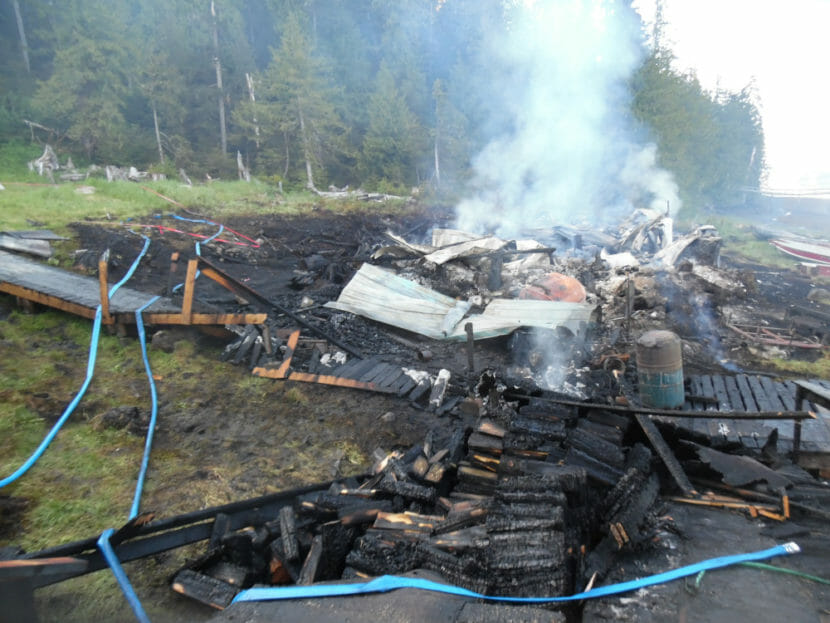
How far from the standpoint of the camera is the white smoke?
29422 millimetres

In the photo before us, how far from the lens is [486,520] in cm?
283

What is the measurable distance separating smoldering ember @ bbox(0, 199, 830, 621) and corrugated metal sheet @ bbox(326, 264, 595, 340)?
0.19ft

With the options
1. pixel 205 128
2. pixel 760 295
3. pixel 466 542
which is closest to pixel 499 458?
pixel 466 542

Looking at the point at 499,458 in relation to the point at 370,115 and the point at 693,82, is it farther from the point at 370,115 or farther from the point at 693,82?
the point at 693,82

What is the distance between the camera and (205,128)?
29.1m

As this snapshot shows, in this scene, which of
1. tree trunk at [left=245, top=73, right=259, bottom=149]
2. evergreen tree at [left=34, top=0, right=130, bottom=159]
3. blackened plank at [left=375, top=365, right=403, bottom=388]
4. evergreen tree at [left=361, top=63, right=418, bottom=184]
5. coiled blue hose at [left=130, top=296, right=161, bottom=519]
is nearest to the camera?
coiled blue hose at [left=130, top=296, right=161, bottom=519]

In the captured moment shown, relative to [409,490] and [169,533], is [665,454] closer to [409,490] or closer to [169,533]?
[409,490]

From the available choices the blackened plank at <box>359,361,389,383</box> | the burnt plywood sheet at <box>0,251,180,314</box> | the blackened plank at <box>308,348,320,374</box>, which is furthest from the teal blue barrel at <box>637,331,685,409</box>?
the burnt plywood sheet at <box>0,251,180,314</box>

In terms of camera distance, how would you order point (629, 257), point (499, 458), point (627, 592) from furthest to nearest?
point (629, 257) < point (499, 458) < point (627, 592)

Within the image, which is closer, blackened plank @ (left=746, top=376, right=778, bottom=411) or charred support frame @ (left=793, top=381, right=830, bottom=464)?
charred support frame @ (left=793, top=381, right=830, bottom=464)

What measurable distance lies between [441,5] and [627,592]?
4471 centimetres

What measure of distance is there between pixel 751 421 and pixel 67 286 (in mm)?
12201

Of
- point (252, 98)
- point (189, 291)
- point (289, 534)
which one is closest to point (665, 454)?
point (289, 534)

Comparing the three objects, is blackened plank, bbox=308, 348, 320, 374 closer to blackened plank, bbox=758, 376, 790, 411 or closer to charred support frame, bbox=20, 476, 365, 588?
charred support frame, bbox=20, 476, 365, 588
